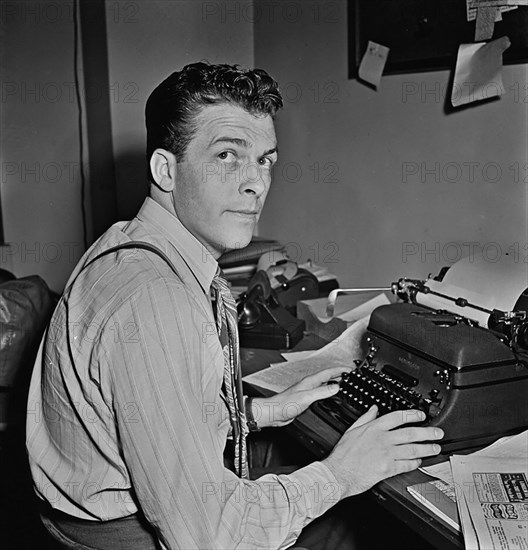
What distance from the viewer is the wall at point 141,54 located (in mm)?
2766

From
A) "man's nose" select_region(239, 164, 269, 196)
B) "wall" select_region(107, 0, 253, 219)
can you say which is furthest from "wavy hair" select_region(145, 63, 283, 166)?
"wall" select_region(107, 0, 253, 219)

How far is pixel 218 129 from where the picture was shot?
1374mm

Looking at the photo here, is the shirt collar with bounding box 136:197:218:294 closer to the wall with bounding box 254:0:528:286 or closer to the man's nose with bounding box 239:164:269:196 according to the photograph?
the man's nose with bounding box 239:164:269:196

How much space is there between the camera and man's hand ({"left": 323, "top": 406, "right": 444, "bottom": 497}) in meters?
1.32

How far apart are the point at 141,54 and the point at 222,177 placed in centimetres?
159

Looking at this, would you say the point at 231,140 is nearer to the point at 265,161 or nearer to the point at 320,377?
the point at 265,161

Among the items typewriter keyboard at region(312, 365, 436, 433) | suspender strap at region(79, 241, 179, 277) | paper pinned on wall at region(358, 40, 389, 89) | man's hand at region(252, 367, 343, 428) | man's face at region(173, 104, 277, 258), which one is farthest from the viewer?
paper pinned on wall at region(358, 40, 389, 89)

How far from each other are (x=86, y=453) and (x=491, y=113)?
144cm

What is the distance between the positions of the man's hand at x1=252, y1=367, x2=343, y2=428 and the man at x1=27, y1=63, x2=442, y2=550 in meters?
0.16

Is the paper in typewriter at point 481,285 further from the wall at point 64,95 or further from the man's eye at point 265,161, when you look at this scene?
the wall at point 64,95

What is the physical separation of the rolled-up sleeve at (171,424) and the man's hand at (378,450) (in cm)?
20

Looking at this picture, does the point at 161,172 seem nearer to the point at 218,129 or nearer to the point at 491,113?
the point at 218,129

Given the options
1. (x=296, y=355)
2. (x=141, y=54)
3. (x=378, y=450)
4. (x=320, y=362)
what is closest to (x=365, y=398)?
(x=378, y=450)

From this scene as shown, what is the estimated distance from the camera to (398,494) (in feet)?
4.17
